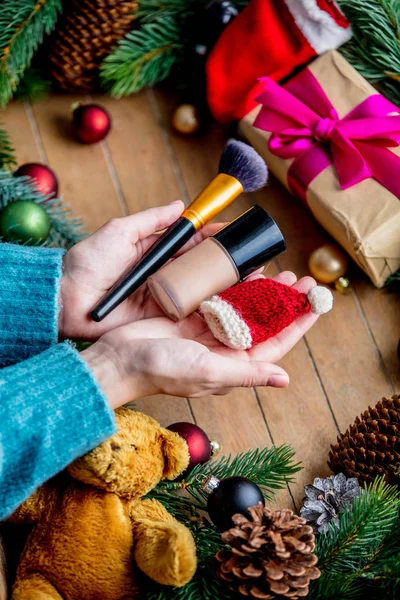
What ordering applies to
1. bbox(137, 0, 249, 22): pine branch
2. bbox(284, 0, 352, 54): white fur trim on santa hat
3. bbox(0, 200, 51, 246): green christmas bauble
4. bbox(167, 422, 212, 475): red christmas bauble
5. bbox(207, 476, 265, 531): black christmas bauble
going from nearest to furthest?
bbox(207, 476, 265, 531): black christmas bauble, bbox(167, 422, 212, 475): red christmas bauble, bbox(0, 200, 51, 246): green christmas bauble, bbox(284, 0, 352, 54): white fur trim on santa hat, bbox(137, 0, 249, 22): pine branch

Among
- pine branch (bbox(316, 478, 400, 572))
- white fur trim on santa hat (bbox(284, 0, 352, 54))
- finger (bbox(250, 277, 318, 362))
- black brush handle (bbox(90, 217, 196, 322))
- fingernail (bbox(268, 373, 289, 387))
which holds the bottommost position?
pine branch (bbox(316, 478, 400, 572))

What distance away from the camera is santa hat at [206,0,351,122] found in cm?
113

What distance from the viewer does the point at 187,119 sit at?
1238mm

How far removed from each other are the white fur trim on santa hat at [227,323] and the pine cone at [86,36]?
609mm

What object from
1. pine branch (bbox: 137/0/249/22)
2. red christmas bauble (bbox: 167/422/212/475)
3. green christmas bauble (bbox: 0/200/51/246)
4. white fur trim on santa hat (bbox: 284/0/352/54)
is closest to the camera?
red christmas bauble (bbox: 167/422/212/475)

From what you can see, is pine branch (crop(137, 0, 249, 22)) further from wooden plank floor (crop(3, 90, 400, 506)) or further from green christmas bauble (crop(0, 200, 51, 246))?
green christmas bauble (crop(0, 200, 51, 246))

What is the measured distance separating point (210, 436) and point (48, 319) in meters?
0.34

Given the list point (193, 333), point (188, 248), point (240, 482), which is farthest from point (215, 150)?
point (240, 482)

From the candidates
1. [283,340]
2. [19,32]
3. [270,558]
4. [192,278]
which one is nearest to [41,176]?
[19,32]

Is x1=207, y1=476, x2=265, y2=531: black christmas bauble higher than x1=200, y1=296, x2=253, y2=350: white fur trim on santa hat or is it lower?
lower

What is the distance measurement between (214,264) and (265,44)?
492 mm

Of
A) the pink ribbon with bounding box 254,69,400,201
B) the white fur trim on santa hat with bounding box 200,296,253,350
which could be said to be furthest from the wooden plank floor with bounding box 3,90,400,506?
the white fur trim on santa hat with bounding box 200,296,253,350

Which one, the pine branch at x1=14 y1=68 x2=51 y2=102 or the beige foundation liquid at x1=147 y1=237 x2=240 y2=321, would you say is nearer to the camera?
the beige foundation liquid at x1=147 y1=237 x2=240 y2=321

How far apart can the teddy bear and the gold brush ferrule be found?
32 centimetres
